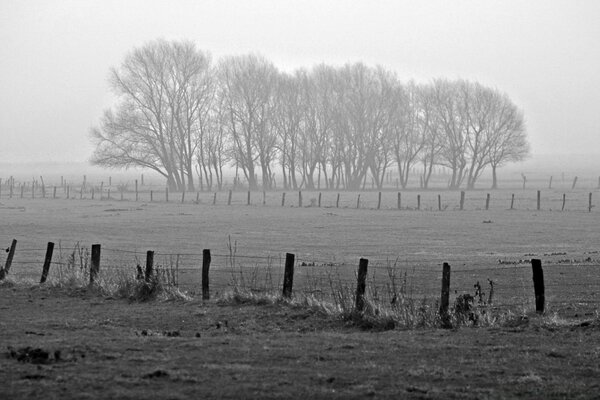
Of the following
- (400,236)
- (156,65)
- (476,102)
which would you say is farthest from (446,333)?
(476,102)

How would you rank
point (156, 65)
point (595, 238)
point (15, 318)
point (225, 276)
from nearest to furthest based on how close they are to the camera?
point (15, 318), point (225, 276), point (595, 238), point (156, 65)

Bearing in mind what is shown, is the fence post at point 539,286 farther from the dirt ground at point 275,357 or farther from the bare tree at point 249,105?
the bare tree at point 249,105

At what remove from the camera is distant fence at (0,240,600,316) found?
17328mm

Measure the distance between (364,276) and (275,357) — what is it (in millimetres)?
4233

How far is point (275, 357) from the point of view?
39.1 ft

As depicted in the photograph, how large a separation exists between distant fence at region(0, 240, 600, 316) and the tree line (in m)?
79.6

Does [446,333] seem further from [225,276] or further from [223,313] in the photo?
[225,276]

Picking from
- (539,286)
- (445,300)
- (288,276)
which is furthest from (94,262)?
(539,286)

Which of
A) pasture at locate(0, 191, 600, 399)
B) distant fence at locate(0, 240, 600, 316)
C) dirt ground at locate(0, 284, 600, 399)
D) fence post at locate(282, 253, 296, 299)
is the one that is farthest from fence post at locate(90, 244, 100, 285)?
fence post at locate(282, 253, 296, 299)

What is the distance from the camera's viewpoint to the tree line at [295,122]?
11025 centimetres

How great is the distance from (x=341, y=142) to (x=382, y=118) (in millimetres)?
6277

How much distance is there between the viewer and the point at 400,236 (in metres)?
41.2

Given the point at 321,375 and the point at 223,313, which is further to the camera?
the point at 223,313

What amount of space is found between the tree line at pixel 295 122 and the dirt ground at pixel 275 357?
93971 millimetres
